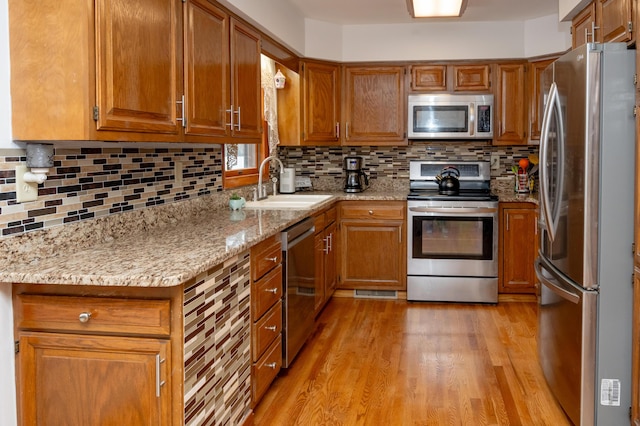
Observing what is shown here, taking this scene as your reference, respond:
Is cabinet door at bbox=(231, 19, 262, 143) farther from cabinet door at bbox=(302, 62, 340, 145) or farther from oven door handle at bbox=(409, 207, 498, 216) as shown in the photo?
oven door handle at bbox=(409, 207, 498, 216)

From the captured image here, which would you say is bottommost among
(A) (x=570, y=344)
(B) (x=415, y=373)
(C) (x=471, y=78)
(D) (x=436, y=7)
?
(B) (x=415, y=373)

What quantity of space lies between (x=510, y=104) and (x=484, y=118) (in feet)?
0.82

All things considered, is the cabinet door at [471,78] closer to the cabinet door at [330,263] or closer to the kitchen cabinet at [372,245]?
the kitchen cabinet at [372,245]

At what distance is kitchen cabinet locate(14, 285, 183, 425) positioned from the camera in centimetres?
194

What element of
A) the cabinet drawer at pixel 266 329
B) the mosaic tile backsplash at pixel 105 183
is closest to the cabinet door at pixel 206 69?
the mosaic tile backsplash at pixel 105 183

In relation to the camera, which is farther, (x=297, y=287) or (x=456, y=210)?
(x=456, y=210)

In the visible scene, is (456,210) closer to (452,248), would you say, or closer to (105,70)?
(452,248)

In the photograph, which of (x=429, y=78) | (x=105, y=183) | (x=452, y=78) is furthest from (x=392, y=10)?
(x=105, y=183)

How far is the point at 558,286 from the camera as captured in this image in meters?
2.90

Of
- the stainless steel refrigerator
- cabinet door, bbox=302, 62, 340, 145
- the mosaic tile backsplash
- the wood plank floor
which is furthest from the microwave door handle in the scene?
cabinet door, bbox=302, 62, 340, 145

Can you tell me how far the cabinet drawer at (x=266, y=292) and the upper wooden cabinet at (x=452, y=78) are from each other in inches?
111

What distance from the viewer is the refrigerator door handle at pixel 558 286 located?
270cm

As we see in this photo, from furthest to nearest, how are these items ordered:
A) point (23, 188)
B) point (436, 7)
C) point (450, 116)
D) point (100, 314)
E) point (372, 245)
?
point (450, 116) → point (372, 245) → point (436, 7) → point (23, 188) → point (100, 314)

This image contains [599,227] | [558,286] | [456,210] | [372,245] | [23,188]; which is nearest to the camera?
[23,188]
